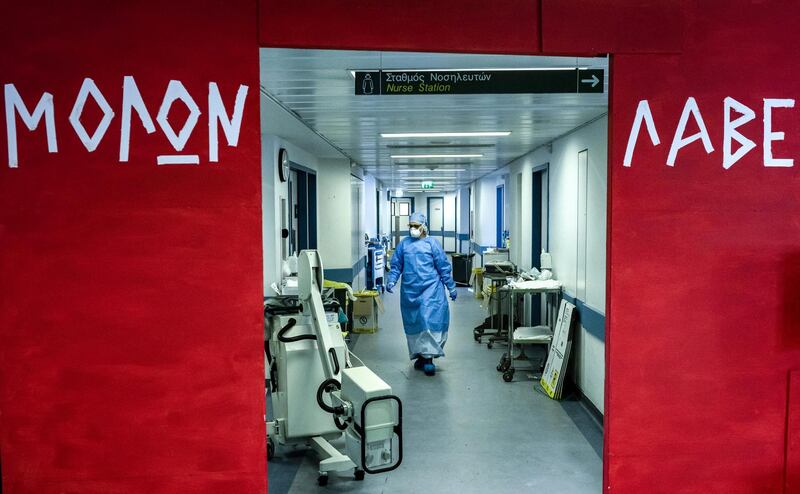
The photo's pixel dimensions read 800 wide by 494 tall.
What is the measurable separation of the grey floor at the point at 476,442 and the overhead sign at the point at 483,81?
2.48m

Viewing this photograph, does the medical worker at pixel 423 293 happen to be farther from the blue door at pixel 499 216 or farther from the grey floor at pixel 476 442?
the blue door at pixel 499 216

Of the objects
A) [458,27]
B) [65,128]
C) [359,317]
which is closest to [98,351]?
[65,128]

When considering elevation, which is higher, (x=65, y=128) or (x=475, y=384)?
(x=65, y=128)

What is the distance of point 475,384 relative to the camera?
6301 mm

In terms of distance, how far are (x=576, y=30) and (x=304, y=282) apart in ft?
7.49

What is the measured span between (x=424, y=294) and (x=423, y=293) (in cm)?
2

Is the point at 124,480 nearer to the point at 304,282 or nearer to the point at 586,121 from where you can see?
the point at 304,282

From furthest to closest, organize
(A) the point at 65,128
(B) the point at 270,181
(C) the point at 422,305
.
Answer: (C) the point at 422,305 < (B) the point at 270,181 < (A) the point at 65,128

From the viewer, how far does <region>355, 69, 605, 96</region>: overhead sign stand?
3021 millimetres

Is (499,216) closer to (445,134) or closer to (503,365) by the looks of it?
(445,134)

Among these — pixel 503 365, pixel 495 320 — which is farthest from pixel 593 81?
pixel 495 320

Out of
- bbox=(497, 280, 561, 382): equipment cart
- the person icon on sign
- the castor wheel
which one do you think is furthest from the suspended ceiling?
the castor wheel

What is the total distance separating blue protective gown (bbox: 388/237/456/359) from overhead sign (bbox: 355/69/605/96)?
3.76 m

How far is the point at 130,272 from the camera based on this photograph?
98.0 inches
